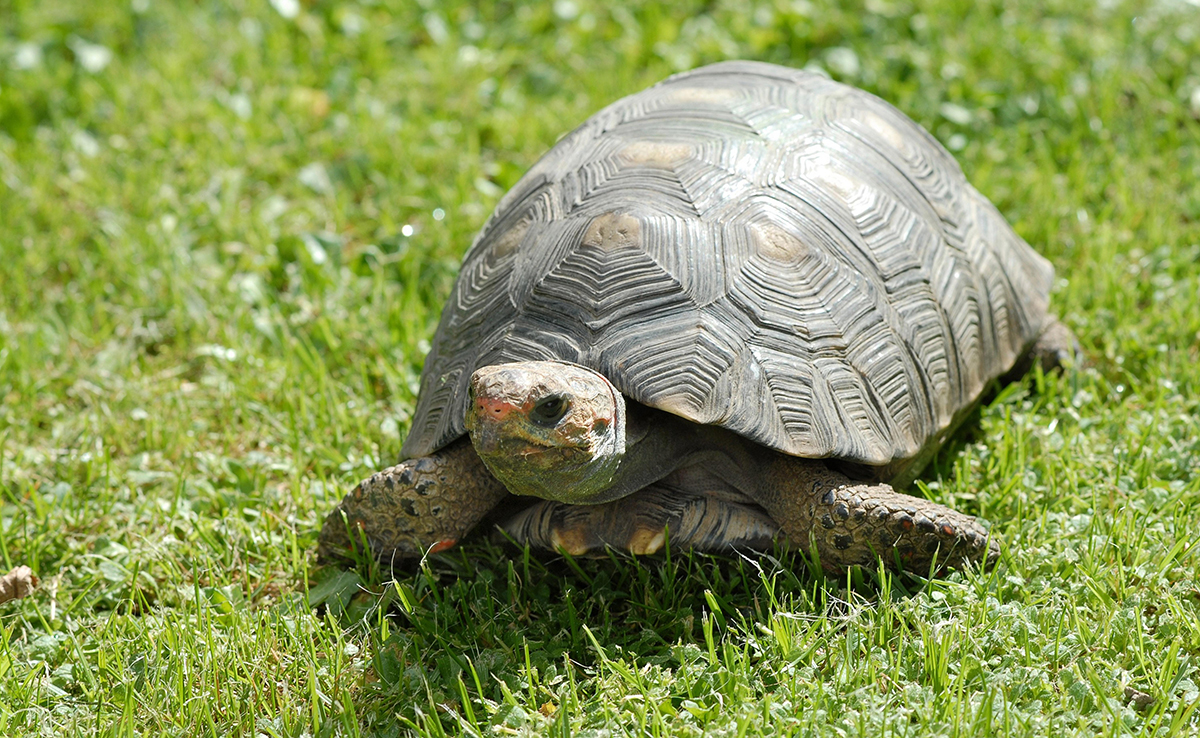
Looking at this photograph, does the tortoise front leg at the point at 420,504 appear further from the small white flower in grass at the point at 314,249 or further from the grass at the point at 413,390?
the small white flower in grass at the point at 314,249

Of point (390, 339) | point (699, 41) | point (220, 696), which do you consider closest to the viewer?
point (220, 696)

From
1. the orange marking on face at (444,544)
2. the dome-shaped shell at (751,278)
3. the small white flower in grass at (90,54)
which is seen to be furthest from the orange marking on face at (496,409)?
the small white flower in grass at (90,54)

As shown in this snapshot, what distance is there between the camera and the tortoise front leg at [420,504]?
287cm

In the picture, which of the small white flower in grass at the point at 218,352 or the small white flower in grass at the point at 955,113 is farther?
the small white flower in grass at the point at 955,113

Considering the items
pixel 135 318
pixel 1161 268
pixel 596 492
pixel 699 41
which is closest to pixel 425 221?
pixel 135 318

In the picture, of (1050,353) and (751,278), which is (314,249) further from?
(1050,353)

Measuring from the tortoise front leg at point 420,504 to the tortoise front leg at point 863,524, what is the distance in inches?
28.3

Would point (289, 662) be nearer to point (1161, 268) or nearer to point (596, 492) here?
point (596, 492)

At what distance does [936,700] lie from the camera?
2.40 m

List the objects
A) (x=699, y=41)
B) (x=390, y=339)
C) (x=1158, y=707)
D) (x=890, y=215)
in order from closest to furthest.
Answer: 1. (x=1158, y=707)
2. (x=890, y=215)
3. (x=390, y=339)
4. (x=699, y=41)

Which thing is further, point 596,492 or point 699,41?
point 699,41

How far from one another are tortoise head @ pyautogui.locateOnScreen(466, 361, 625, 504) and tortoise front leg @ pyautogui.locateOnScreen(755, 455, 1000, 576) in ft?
1.54

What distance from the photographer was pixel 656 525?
2797mm

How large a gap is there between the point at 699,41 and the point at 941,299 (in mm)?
2872
